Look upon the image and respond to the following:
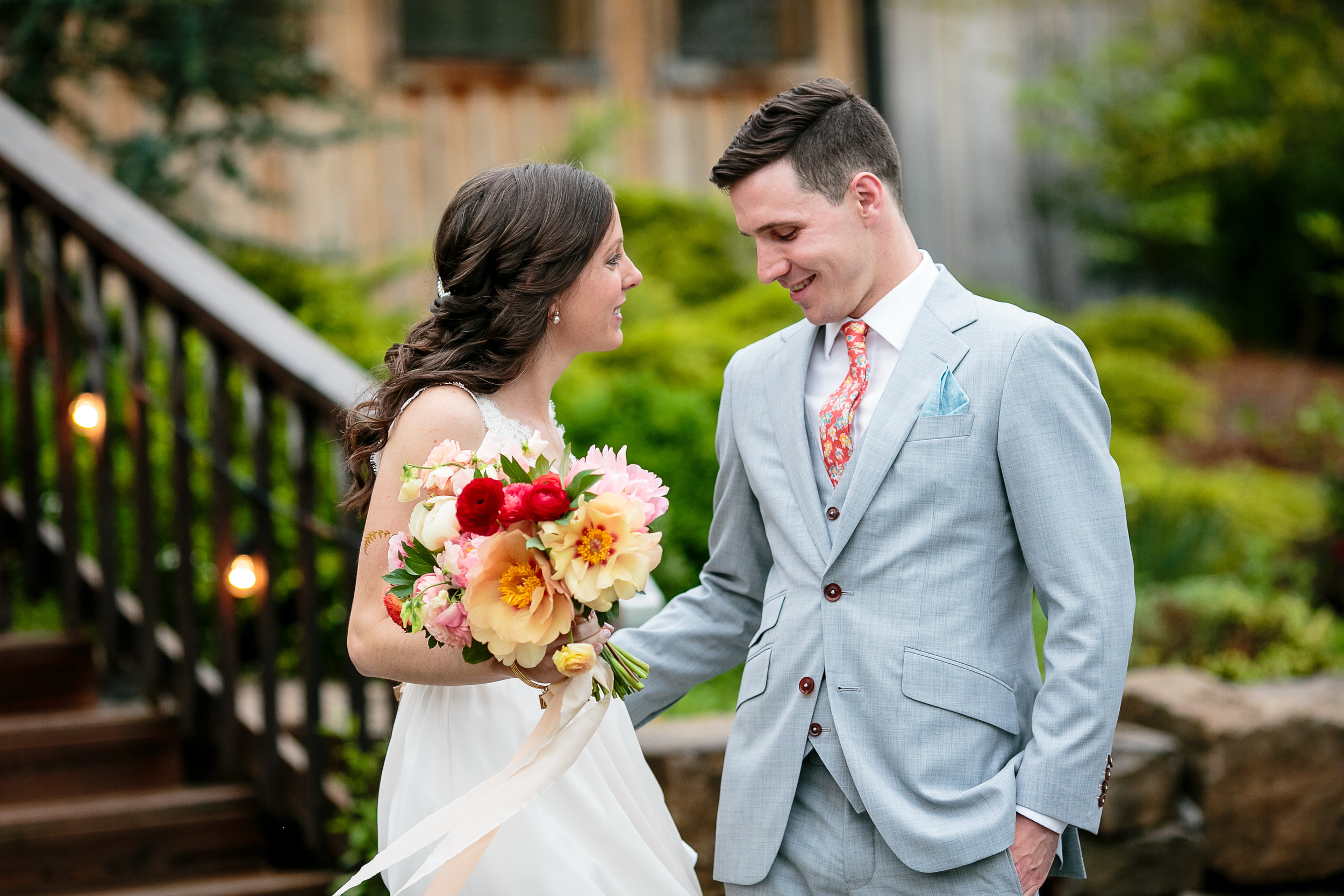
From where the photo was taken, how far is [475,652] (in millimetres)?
1939

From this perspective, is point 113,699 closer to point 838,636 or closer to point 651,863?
point 651,863

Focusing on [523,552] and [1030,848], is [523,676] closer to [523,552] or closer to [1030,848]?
[523,552]

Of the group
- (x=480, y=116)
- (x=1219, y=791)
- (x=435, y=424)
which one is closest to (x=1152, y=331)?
(x=480, y=116)

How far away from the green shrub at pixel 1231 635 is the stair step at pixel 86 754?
3.68m

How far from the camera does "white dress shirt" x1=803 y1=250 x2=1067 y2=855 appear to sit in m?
2.28

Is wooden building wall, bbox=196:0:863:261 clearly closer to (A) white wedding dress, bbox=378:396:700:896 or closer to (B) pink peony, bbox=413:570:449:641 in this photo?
(A) white wedding dress, bbox=378:396:700:896

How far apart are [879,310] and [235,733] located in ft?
7.46

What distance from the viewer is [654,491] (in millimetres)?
1973

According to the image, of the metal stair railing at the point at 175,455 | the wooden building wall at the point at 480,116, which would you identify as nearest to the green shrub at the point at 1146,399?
the wooden building wall at the point at 480,116

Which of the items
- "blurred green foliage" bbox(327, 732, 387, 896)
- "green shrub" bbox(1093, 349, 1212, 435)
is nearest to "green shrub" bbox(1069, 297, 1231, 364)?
"green shrub" bbox(1093, 349, 1212, 435)

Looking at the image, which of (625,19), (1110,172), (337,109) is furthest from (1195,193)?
(337,109)

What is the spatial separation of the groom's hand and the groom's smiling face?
91 cm

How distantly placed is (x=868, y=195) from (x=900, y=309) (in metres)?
0.21

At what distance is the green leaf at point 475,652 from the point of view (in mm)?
1937
